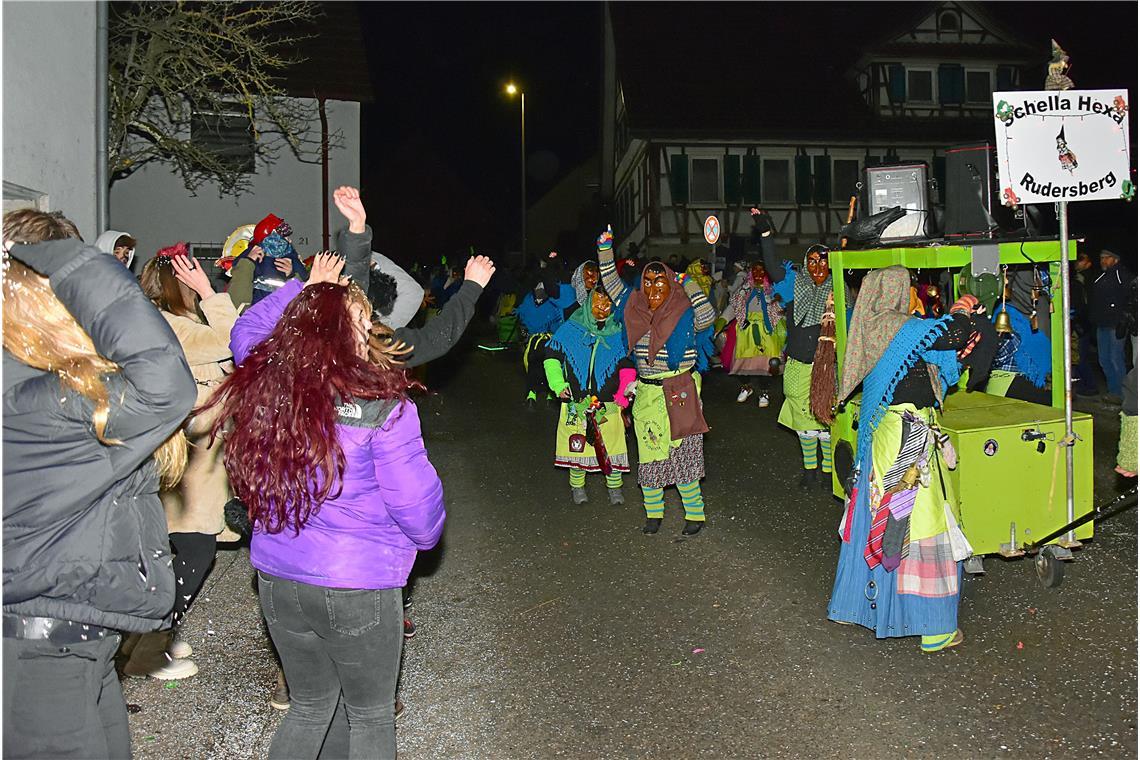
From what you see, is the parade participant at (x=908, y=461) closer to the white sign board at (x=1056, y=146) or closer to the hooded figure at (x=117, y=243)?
the white sign board at (x=1056, y=146)

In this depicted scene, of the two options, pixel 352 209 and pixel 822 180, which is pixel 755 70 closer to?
pixel 822 180

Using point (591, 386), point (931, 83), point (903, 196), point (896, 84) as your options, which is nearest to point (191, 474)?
point (591, 386)

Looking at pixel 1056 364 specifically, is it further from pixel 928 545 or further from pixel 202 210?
pixel 202 210

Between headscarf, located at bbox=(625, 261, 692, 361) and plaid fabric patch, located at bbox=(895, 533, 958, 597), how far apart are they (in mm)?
2706

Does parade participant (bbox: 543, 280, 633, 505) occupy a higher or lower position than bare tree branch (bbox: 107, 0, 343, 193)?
lower

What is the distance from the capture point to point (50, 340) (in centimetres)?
264

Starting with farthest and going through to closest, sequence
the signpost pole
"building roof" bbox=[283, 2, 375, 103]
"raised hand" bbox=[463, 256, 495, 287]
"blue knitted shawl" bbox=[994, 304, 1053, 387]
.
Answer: "building roof" bbox=[283, 2, 375, 103]
"blue knitted shawl" bbox=[994, 304, 1053, 387]
the signpost pole
"raised hand" bbox=[463, 256, 495, 287]

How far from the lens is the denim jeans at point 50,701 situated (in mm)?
2660

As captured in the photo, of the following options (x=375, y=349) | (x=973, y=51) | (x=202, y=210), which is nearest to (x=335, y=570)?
(x=375, y=349)

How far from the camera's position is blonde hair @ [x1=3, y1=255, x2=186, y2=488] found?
103 inches

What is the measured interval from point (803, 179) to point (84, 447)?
29649mm

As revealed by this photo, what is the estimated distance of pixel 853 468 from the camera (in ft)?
18.5

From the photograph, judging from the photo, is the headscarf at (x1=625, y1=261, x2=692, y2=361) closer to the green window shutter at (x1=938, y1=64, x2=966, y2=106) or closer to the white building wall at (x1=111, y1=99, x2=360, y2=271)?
the white building wall at (x1=111, y1=99, x2=360, y2=271)

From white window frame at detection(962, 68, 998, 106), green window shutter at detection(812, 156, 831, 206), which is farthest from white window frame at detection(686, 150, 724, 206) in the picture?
white window frame at detection(962, 68, 998, 106)
